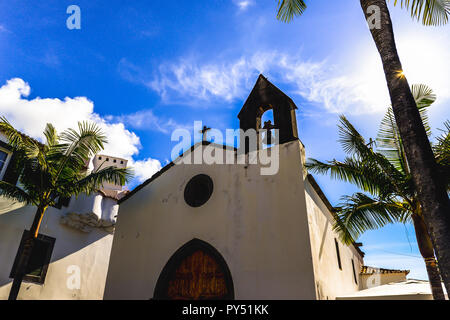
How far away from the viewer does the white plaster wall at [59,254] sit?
12359 millimetres

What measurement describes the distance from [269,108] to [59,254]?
11876mm

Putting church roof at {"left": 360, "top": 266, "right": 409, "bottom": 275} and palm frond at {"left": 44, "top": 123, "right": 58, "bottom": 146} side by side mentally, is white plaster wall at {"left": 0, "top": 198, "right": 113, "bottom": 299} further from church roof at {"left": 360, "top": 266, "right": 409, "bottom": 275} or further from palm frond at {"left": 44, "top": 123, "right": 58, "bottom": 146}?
church roof at {"left": 360, "top": 266, "right": 409, "bottom": 275}

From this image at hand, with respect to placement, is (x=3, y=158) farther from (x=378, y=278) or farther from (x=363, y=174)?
(x=378, y=278)

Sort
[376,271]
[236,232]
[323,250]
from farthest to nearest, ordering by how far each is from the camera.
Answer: [376,271] < [236,232] < [323,250]

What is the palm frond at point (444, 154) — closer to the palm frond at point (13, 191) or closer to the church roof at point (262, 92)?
the church roof at point (262, 92)

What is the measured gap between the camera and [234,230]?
8.76m

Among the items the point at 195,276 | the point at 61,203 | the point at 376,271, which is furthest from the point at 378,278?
the point at 61,203

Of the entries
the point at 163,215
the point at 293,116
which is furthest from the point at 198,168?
the point at 293,116

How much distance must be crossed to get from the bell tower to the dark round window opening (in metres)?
1.80

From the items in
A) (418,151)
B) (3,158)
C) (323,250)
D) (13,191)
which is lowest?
(323,250)

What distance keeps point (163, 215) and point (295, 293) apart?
5609mm
